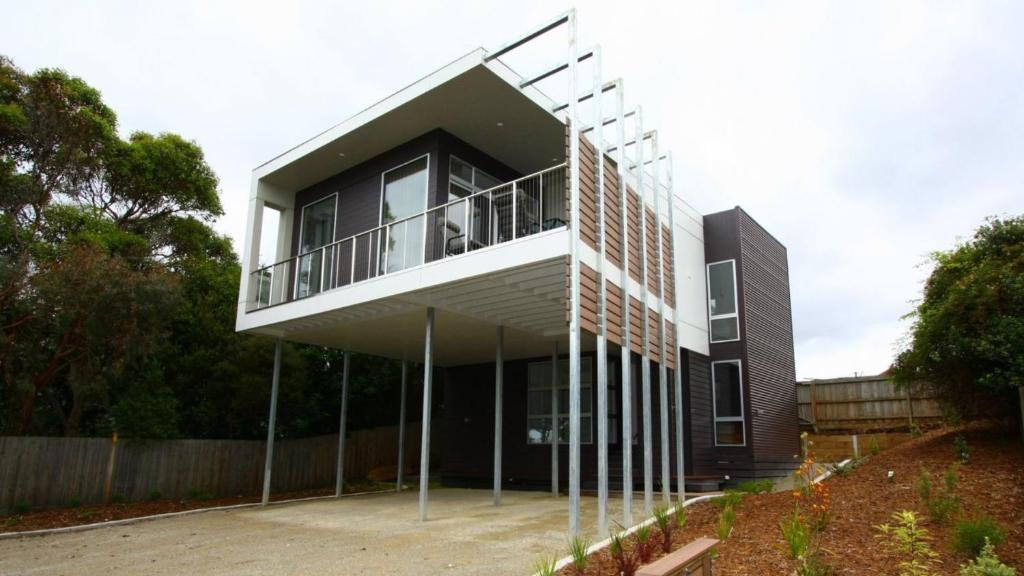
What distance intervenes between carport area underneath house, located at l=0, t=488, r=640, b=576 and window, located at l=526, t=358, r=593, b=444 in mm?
2240

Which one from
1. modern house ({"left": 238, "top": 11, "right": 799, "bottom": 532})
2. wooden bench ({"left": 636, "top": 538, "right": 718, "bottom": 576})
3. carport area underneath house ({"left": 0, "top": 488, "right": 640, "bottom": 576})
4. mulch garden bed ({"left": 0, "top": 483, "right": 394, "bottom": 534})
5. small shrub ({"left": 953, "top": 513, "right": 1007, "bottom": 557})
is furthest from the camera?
mulch garden bed ({"left": 0, "top": 483, "right": 394, "bottom": 534})

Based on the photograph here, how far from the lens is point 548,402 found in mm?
13328

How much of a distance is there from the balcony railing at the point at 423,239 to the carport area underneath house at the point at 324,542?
358 centimetres

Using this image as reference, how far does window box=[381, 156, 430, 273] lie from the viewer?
984 cm

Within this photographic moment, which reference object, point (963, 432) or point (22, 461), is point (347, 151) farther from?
point (963, 432)

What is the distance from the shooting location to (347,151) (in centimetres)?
1183

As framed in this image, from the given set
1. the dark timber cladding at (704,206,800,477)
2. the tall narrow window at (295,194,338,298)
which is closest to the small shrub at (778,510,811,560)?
the dark timber cladding at (704,206,800,477)

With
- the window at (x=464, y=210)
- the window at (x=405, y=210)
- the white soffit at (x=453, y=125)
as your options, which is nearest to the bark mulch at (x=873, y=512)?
the window at (x=464, y=210)

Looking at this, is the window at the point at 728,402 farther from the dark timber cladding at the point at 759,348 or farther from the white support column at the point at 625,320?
the white support column at the point at 625,320

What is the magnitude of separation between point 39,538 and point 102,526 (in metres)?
0.90

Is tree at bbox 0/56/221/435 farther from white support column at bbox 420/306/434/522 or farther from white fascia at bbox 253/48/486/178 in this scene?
white support column at bbox 420/306/434/522

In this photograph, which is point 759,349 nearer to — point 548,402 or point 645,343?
point 548,402

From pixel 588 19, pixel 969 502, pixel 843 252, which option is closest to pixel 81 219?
pixel 588 19

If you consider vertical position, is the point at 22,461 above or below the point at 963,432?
below
